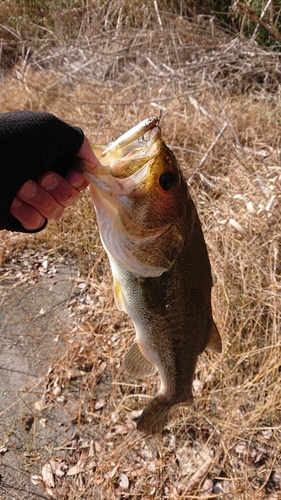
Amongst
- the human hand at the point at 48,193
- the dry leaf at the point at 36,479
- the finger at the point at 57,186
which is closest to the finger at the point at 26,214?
the human hand at the point at 48,193

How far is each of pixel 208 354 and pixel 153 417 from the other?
46.9 inches

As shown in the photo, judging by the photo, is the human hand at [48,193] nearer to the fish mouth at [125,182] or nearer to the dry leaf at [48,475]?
the fish mouth at [125,182]

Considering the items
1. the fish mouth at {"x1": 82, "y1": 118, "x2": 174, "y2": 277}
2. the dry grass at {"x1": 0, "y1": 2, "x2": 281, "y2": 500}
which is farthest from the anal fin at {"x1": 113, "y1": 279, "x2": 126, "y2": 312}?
the dry grass at {"x1": 0, "y1": 2, "x2": 281, "y2": 500}

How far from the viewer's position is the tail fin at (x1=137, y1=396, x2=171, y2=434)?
2.12m

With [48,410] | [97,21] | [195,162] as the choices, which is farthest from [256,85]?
[48,410]

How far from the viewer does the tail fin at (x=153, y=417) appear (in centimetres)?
212

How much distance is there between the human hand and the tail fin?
1.14 metres

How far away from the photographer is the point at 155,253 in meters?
1.60

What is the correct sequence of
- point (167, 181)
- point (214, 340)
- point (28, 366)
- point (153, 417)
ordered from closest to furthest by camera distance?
point (167, 181), point (214, 340), point (153, 417), point (28, 366)

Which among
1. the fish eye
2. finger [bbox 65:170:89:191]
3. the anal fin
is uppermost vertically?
finger [bbox 65:170:89:191]

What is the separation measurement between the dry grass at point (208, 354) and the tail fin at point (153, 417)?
2.58 ft

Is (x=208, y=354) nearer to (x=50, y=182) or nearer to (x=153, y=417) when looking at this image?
(x=153, y=417)

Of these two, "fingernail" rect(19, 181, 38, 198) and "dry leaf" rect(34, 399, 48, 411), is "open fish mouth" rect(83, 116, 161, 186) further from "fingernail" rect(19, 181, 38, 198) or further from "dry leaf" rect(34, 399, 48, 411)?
"dry leaf" rect(34, 399, 48, 411)

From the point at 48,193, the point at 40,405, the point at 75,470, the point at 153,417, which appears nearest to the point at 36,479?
the point at 75,470
